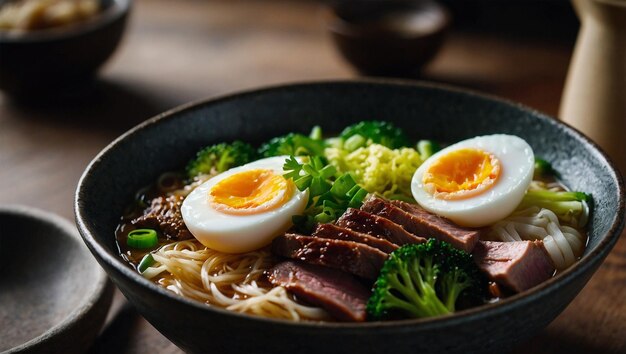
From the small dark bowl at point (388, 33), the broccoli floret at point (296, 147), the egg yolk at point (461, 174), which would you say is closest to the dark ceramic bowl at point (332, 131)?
the broccoli floret at point (296, 147)

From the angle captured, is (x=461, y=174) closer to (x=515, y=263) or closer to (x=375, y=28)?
(x=515, y=263)

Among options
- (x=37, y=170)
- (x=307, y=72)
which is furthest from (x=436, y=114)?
(x=37, y=170)

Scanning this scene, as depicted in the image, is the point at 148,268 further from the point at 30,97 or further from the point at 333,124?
the point at 30,97

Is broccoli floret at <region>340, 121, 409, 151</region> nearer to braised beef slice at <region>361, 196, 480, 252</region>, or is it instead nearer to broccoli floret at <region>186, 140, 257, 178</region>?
broccoli floret at <region>186, 140, 257, 178</region>

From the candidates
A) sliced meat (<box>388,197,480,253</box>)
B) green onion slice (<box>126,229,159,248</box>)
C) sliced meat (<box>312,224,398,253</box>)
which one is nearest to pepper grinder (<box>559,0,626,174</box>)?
sliced meat (<box>388,197,480,253</box>)

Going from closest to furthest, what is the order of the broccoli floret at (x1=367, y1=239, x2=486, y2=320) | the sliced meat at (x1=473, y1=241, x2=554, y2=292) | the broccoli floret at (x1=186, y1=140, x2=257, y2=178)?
the broccoli floret at (x1=367, y1=239, x2=486, y2=320) < the sliced meat at (x1=473, y1=241, x2=554, y2=292) < the broccoli floret at (x1=186, y1=140, x2=257, y2=178)

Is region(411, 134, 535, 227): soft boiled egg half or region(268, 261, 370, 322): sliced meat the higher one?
region(411, 134, 535, 227): soft boiled egg half

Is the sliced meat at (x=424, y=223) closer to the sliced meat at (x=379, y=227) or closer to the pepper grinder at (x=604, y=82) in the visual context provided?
the sliced meat at (x=379, y=227)

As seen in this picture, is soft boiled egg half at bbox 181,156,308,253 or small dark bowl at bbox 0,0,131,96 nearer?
soft boiled egg half at bbox 181,156,308,253
